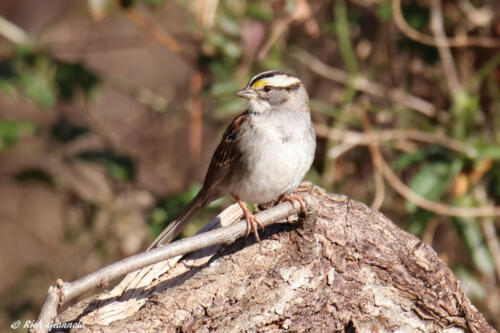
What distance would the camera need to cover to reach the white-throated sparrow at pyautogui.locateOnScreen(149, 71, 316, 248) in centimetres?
361

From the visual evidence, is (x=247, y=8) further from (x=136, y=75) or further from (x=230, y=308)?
(x=136, y=75)

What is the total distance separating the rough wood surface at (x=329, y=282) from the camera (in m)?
2.77

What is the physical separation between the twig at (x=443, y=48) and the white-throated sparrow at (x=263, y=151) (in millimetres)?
1704

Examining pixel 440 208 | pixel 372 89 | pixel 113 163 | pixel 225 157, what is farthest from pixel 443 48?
pixel 113 163

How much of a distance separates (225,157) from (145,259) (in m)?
1.52

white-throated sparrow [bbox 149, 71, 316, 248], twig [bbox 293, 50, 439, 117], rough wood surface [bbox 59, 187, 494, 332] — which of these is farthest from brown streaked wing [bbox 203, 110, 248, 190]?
twig [bbox 293, 50, 439, 117]

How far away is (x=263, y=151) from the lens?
144 inches

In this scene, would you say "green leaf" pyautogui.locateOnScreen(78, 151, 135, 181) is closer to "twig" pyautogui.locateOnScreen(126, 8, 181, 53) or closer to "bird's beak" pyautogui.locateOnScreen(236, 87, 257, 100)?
"twig" pyautogui.locateOnScreen(126, 8, 181, 53)

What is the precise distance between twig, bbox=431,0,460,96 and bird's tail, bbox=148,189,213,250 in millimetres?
2284

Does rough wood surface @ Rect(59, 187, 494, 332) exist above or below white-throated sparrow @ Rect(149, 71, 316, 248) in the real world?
below

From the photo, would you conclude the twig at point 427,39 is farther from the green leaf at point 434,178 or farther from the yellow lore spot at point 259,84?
the yellow lore spot at point 259,84

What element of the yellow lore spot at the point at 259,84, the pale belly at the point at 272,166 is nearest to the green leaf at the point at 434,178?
the pale belly at the point at 272,166

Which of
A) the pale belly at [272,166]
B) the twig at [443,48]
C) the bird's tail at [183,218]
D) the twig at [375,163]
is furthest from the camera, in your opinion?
the twig at [443,48]

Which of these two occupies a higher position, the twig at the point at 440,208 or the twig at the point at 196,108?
the twig at the point at 196,108
